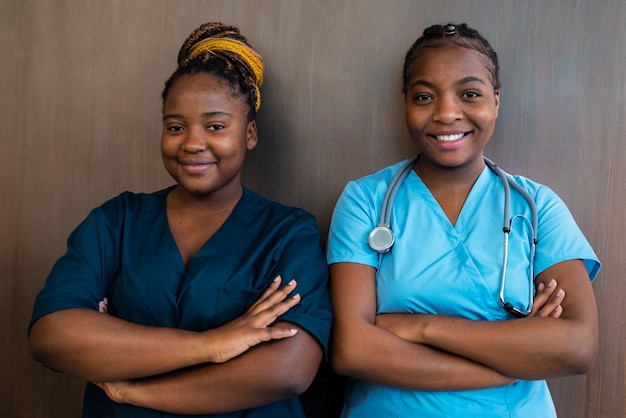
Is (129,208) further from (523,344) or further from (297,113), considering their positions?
(523,344)

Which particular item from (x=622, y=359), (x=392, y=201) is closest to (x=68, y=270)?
(x=392, y=201)

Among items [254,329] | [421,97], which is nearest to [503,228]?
[421,97]

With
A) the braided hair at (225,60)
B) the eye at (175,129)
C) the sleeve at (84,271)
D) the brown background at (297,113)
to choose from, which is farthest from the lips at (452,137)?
the sleeve at (84,271)

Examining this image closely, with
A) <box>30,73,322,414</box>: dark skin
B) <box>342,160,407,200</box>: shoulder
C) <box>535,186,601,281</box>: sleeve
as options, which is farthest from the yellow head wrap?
<box>535,186,601,281</box>: sleeve

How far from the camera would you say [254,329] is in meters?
1.36

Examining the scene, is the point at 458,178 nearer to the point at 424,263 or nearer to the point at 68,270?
the point at 424,263

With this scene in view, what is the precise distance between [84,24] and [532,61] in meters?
1.23

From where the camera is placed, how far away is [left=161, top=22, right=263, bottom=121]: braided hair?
5.23ft

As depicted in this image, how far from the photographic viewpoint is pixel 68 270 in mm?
1463

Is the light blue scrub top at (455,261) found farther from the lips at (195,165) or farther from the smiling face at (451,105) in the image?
the lips at (195,165)

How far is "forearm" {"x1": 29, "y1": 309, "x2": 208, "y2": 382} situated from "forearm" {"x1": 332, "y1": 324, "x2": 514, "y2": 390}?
12.0 inches

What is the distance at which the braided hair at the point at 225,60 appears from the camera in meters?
1.59

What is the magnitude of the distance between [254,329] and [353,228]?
0.33m

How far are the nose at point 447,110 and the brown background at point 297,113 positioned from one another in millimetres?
352
